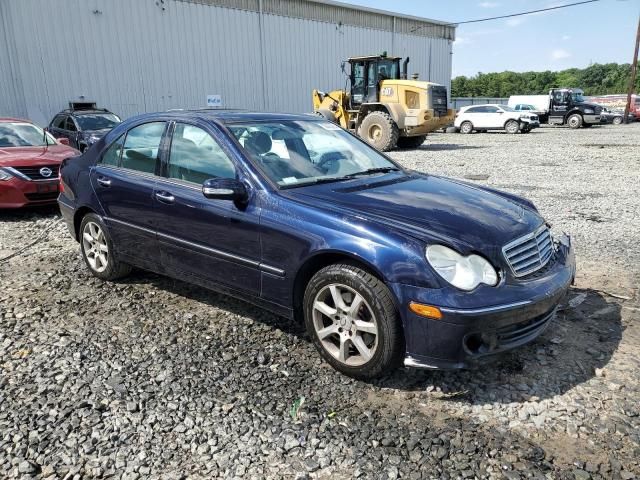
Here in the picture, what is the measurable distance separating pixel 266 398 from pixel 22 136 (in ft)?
25.9

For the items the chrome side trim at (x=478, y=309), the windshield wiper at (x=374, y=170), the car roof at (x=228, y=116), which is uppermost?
the car roof at (x=228, y=116)

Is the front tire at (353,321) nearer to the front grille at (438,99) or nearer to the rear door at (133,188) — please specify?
the rear door at (133,188)

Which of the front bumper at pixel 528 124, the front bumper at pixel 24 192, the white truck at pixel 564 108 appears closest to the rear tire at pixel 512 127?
the front bumper at pixel 528 124

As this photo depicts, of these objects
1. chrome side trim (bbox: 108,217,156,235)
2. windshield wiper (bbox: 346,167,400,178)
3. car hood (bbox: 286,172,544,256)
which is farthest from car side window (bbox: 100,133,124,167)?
windshield wiper (bbox: 346,167,400,178)

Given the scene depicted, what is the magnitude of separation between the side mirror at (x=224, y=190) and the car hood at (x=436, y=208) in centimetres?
33

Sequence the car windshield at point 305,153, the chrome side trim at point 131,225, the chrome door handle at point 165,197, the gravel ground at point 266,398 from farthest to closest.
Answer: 1. the chrome side trim at point 131,225
2. the chrome door handle at point 165,197
3. the car windshield at point 305,153
4. the gravel ground at point 266,398

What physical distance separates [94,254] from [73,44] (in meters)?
16.7

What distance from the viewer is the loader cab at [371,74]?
685 inches

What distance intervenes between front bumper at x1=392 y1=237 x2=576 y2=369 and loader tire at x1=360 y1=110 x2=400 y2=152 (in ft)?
46.3

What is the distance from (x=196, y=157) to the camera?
3.87 m

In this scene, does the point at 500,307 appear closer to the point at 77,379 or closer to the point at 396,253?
the point at 396,253

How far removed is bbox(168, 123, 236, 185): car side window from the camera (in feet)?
12.1

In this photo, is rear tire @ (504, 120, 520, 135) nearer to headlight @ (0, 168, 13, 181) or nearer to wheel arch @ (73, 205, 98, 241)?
headlight @ (0, 168, 13, 181)

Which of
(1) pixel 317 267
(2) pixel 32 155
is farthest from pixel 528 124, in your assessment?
(1) pixel 317 267
